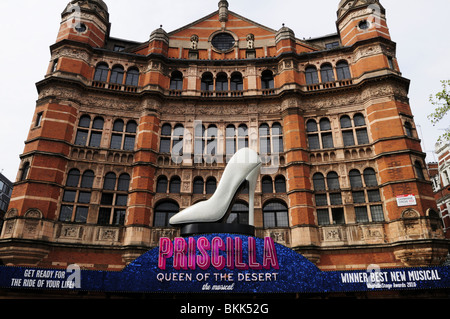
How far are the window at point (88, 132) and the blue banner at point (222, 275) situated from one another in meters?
10.6

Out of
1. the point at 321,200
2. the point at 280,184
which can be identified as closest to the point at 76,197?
the point at 280,184

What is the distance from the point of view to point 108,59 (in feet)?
81.2

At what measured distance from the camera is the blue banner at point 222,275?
43.3 ft

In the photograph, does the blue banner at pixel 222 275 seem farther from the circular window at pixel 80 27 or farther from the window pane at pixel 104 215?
the circular window at pixel 80 27

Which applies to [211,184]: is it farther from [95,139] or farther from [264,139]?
[95,139]

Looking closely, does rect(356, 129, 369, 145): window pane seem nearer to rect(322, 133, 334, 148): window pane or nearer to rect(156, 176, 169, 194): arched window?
rect(322, 133, 334, 148): window pane

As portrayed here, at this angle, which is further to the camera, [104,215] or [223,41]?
[223,41]

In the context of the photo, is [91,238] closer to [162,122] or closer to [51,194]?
[51,194]

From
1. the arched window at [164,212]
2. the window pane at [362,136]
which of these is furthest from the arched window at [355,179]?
the arched window at [164,212]

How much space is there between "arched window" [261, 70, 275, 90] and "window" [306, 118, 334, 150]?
4.77 metres

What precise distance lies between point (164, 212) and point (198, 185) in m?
2.99

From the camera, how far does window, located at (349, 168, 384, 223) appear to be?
1962 cm

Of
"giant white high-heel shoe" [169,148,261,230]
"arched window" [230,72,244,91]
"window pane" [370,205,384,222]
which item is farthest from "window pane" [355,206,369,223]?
"arched window" [230,72,244,91]

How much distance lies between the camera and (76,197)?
20.2m
